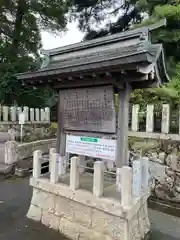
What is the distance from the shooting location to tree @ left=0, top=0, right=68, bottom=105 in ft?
44.5

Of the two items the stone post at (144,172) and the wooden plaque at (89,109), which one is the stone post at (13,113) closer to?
the wooden plaque at (89,109)

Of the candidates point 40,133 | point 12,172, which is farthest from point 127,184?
point 40,133

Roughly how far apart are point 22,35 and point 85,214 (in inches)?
580

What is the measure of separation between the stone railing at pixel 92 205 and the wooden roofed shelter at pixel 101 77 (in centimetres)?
62

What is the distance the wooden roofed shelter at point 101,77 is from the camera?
3613mm

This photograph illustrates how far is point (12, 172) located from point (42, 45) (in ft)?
38.9

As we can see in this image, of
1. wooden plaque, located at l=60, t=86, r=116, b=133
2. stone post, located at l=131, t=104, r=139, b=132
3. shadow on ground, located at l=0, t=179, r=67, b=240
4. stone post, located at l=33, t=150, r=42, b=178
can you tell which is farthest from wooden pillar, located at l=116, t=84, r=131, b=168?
stone post, located at l=131, t=104, r=139, b=132

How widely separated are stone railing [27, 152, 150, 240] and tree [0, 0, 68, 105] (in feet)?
33.1

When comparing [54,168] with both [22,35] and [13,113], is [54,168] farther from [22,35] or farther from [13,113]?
[22,35]

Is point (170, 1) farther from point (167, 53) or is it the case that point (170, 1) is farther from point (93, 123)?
point (93, 123)

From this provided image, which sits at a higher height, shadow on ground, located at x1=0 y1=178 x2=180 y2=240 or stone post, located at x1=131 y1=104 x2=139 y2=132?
stone post, located at x1=131 y1=104 x2=139 y2=132

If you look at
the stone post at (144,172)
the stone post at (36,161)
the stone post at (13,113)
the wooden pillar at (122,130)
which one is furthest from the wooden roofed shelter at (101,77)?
the stone post at (13,113)

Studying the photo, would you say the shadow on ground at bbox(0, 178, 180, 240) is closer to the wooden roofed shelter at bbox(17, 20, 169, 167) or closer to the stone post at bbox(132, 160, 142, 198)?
the stone post at bbox(132, 160, 142, 198)

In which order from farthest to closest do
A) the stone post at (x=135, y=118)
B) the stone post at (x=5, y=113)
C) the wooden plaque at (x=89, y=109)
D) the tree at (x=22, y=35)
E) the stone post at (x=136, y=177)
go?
1. the tree at (x=22, y=35)
2. the stone post at (x=5, y=113)
3. the stone post at (x=135, y=118)
4. the wooden plaque at (x=89, y=109)
5. the stone post at (x=136, y=177)
